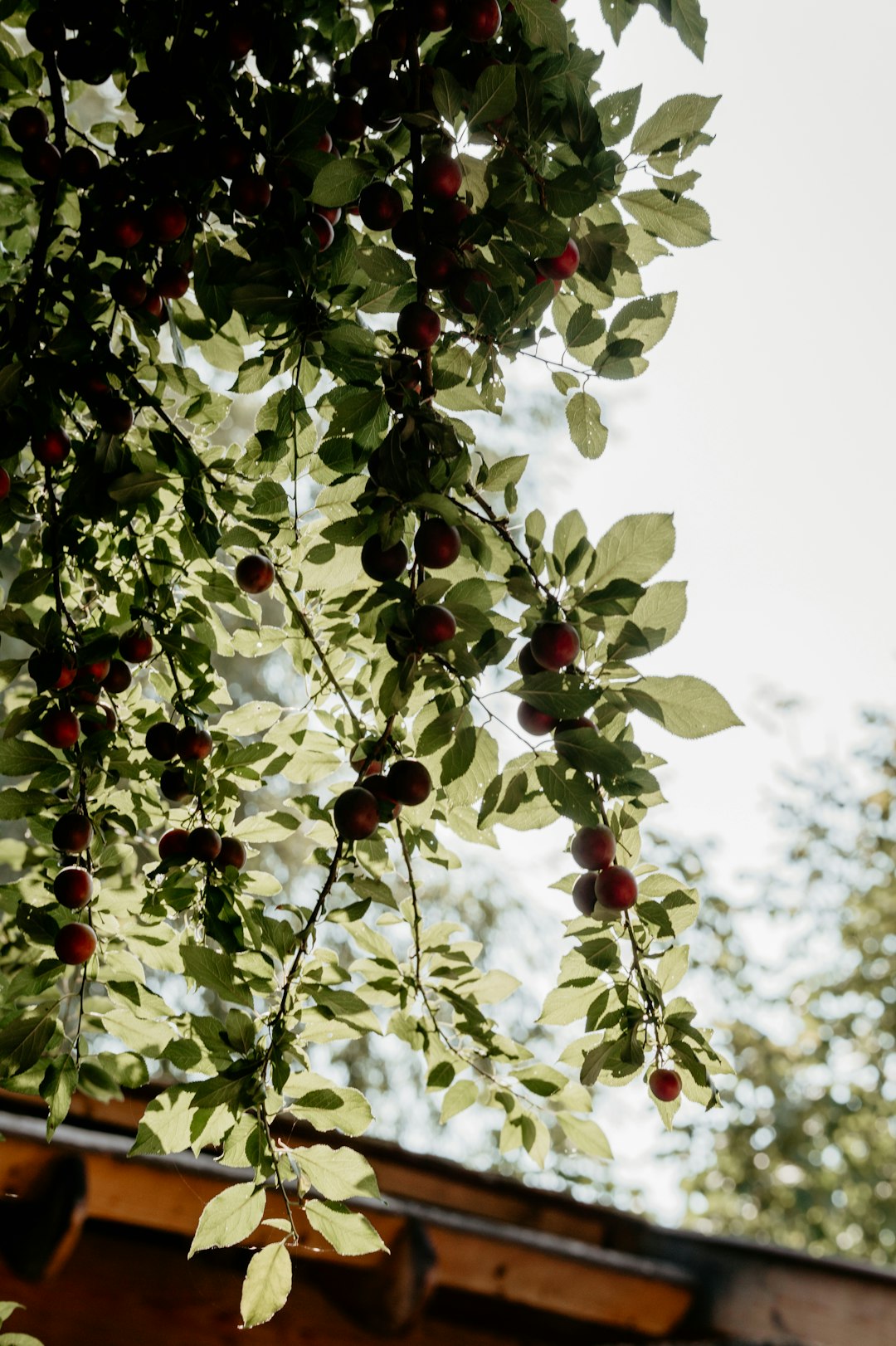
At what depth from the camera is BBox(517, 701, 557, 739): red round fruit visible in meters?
1.06

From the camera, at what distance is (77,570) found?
1498 millimetres

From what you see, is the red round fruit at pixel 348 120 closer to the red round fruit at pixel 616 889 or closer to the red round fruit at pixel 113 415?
the red round fruit at pixel 113 415

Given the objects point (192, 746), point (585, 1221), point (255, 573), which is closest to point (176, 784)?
point (192, 746)

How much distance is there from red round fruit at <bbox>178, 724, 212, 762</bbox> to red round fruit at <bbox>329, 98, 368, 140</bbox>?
0.70m

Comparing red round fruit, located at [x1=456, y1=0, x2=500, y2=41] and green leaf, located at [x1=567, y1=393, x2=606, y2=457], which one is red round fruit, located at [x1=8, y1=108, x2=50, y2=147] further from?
green leaf, located at [x1=567, y1=393, x2=606, y2=457]

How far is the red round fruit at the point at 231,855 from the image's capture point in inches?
49.7

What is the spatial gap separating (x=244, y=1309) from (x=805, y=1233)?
28.3ft

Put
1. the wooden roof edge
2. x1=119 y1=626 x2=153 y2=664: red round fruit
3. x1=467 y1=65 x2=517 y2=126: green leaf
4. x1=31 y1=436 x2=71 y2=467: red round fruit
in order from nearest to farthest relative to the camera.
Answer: x1=467 y1=65 x2=517 y2=126: green leaf, x1=31 y1=436 x2=71 y2=467: red round fruit, x1=119 y1=626 x2=153 y2=664: red round fruit, the wooden roof edge

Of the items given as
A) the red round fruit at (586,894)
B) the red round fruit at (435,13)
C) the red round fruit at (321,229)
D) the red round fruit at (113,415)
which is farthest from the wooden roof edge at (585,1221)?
the red round fruit at (435,13)

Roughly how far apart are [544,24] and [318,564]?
577 mm

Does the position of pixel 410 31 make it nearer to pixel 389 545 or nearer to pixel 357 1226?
pixel 389 545

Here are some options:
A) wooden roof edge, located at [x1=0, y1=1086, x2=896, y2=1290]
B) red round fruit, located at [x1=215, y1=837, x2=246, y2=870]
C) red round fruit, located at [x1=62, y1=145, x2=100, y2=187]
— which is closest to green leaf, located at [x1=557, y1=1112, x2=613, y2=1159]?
red round fruit, located at [x1=215, y1=837, x2=246, y2=870]

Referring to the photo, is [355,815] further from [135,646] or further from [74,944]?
[135,646]

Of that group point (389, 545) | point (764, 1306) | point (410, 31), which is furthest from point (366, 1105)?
point (764, 1306)
